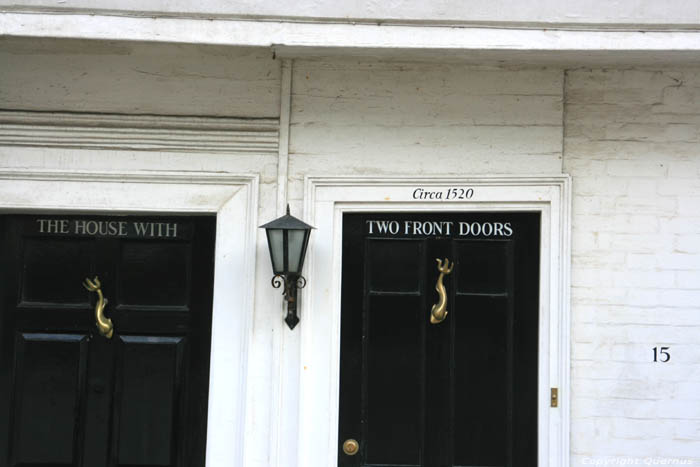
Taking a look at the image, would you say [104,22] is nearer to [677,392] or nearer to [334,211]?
[334,211]

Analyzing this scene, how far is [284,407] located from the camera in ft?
14.9

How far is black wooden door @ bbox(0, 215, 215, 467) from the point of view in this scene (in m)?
4.67

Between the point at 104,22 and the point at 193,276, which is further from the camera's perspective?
the point at 193,276

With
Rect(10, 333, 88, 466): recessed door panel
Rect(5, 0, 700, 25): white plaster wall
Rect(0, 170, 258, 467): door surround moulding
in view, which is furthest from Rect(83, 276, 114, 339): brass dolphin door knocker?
Rect(5, 0, 700, 25): white plaster wall

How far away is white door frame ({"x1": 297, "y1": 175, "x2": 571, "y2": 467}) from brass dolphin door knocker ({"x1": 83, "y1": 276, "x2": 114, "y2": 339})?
1182mm

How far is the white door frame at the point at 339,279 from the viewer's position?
14.7 ft

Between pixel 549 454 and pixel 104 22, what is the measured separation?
3.48m

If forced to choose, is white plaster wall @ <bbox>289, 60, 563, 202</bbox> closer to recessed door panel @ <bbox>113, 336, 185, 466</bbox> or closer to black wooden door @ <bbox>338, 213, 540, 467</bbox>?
black wooden door @ <bbox>338, 213, 540, 467</bbox>

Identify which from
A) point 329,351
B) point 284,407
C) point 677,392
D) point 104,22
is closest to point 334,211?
point 329,351

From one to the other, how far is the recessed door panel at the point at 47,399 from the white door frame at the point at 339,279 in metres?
1.38

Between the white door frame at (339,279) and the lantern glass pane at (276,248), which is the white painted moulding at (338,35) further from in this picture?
the lantern glass pane at (276,248)
